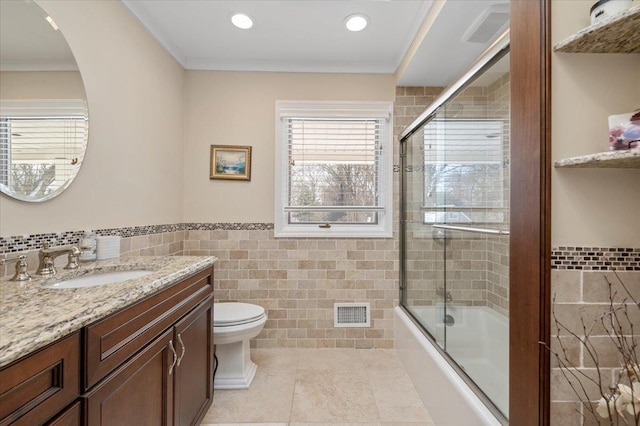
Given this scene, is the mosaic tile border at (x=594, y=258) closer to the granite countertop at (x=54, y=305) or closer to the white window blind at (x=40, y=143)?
the granite countertop at (x=54, y=305)

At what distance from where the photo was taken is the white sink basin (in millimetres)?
1264

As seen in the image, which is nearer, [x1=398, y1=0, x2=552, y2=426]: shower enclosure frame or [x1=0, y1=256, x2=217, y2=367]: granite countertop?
[x1=0, y1=256, x2=217, y2=367]: granite countertop

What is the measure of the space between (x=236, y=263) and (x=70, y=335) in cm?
181

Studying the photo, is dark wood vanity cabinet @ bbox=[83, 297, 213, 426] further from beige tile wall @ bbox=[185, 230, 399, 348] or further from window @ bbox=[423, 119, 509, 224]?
window @ bbox=[423, 119, 509, 224]

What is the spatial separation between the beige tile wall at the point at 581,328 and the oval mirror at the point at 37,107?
2.04 m

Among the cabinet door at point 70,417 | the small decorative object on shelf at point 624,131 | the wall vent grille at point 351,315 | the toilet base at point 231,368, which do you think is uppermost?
the small decorative object on shelf at point 624,131

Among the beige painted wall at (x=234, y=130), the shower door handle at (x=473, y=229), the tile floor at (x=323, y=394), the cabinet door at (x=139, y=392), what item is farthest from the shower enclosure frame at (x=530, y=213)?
the beige painted wall at (x=234, y=130)

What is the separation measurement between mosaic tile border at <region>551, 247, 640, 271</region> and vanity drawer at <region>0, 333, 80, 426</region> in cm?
144

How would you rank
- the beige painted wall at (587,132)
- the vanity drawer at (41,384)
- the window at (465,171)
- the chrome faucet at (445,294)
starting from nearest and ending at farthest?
1. the vanity drawer at (41,384)
2. the beige painted wall at (587,132)
3. the window at (465,171)
4. the chrome faucet at (445,294)

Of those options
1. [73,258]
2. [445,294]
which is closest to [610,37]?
[445,294]

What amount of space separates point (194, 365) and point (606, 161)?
1840 millimetres

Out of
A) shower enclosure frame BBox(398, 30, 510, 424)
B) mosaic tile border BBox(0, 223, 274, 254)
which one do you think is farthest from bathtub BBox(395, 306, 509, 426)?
mosaic tile border BBox(0, 223, 274, 254)

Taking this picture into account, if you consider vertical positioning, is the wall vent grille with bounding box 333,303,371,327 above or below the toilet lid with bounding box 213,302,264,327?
below

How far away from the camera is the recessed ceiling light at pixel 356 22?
1.98 metres
